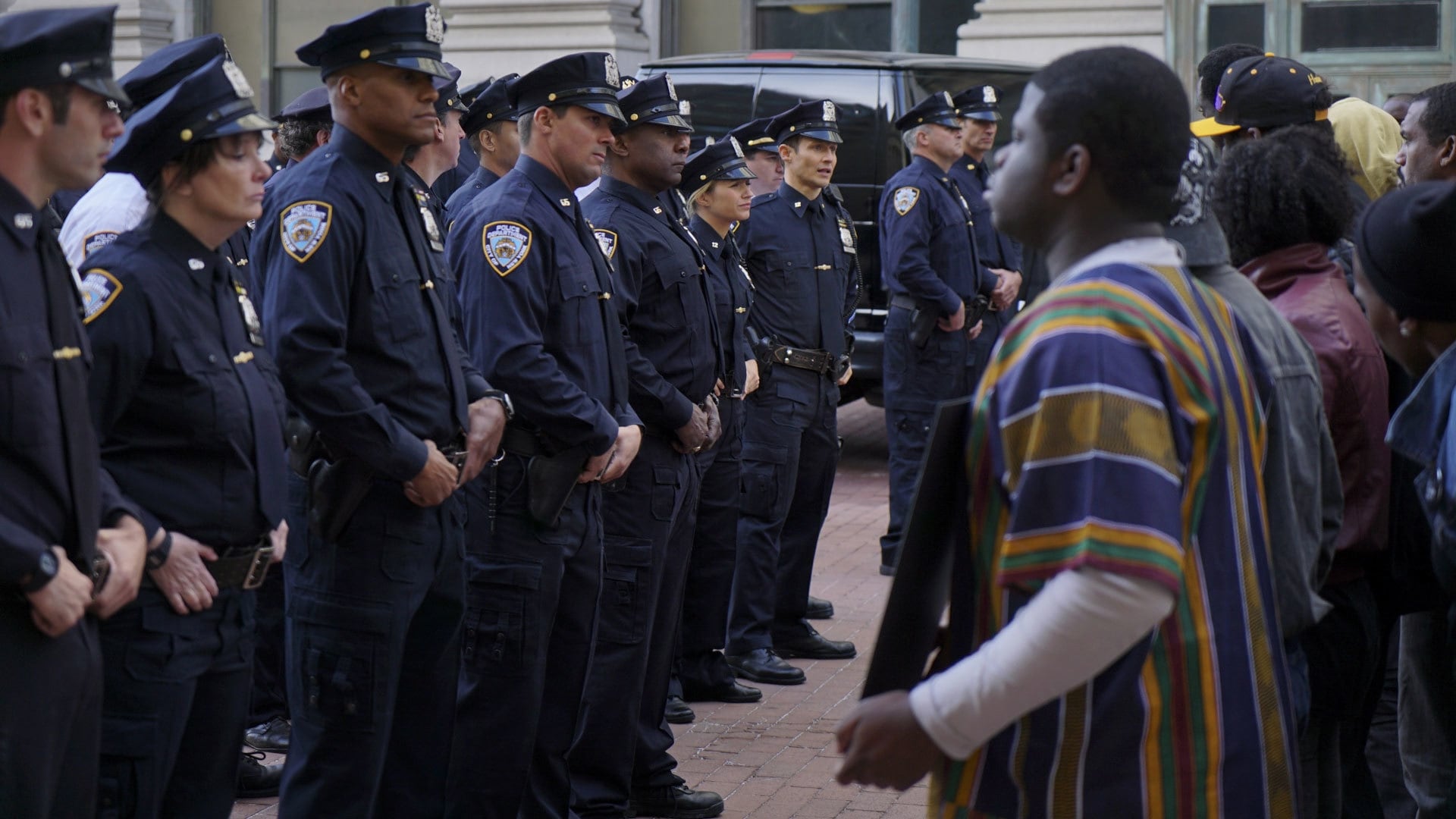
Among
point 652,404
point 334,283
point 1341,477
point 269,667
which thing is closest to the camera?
point 1341,477

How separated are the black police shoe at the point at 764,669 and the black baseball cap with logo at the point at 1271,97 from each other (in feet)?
9.56

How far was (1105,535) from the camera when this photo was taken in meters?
1.99

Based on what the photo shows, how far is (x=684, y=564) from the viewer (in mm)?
5273

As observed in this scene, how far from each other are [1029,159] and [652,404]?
9.34 feet

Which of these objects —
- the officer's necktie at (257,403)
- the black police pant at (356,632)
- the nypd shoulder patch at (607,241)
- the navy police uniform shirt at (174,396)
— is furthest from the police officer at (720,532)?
the navy police uniform shirt at (174,396)

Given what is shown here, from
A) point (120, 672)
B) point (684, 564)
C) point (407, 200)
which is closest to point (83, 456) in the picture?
point (120, 672)

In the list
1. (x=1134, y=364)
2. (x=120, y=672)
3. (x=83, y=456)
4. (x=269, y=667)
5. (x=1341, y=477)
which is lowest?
(x=269, y=667)

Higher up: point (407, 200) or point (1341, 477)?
point (407, 200)

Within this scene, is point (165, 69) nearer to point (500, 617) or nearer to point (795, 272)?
point (500, 617)

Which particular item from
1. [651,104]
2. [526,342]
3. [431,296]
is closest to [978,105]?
[651,104]

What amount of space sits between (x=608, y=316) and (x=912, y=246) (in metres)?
3.97

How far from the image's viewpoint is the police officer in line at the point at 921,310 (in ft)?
27.0

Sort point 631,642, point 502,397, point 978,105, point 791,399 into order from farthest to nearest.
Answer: point 978,105, point 791,399, point 631,642, point 502,397

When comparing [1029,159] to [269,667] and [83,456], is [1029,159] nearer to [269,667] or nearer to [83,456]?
[83,456]
